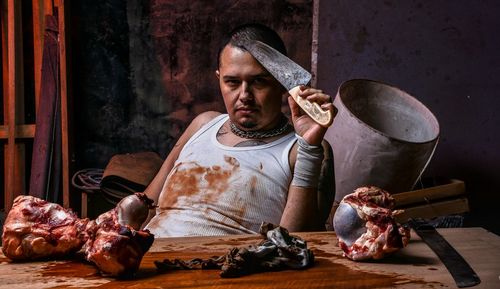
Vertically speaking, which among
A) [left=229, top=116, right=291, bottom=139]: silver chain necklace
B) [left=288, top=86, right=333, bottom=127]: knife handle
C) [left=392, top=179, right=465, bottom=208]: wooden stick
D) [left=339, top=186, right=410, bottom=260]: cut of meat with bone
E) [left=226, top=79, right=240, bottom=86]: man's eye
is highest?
[left=226, top=79, right=240, bottom=86]: man's eye

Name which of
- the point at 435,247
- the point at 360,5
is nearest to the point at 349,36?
the point at 360,5

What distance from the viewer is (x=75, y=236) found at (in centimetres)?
230

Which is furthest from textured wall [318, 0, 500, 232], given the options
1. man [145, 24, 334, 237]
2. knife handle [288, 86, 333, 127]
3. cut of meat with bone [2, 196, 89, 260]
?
cut of meat with bone [2, 196, 89, 260]

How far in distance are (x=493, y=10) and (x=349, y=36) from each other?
100 cm

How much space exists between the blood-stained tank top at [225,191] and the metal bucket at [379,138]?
525mm

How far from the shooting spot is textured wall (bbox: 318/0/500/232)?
451cm

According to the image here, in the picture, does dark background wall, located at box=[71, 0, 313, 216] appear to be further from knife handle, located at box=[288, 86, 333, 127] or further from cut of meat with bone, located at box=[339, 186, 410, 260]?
cut of meat with bone, located at box=[339, 186, 410, 260]

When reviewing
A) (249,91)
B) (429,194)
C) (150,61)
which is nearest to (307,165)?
(249,91)

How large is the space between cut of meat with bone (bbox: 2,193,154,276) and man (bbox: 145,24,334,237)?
73cm

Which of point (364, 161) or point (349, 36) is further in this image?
point (349, 36)

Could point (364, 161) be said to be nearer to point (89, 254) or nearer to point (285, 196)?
point (285, 196)

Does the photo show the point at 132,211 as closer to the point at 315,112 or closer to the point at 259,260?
the point at 259,260

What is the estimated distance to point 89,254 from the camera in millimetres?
2111

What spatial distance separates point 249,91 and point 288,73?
0.37 meters
